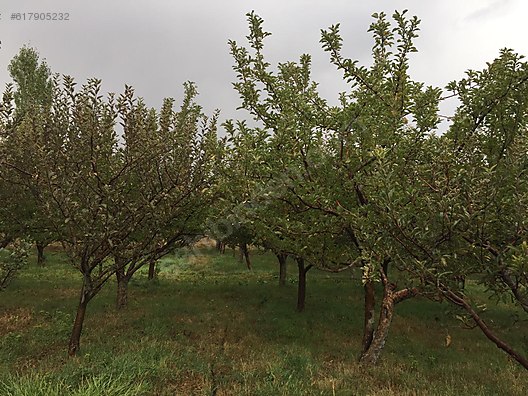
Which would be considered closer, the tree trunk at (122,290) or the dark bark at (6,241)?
the dark bark at (6,241)

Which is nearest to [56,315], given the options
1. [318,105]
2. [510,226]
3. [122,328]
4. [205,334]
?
[122,328]

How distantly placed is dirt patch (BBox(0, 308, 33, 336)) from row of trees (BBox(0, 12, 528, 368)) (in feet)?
19.2

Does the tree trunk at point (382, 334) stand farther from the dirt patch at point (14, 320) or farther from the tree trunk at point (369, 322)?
the dirt patch at point (14, 320)

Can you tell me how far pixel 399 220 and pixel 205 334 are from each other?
486 inches

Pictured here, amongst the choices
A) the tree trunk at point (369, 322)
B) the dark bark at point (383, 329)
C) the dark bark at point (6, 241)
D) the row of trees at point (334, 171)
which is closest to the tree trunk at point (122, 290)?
the dark bark at point (6, 241)

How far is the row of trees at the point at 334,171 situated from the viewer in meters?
6.74

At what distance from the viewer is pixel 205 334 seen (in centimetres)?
1611

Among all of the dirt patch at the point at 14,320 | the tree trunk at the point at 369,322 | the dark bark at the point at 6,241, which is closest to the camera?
the tree trunk at the point at 369,322

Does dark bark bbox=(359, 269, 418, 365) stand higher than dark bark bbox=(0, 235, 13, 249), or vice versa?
dark bark bbox=(0, 235, 13, 249)

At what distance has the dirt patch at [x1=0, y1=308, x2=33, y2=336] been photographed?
50.1ft

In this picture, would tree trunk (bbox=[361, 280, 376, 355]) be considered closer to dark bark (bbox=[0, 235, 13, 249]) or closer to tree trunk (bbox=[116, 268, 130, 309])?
tree trunk (bbox=[116, 268, 130, 309])

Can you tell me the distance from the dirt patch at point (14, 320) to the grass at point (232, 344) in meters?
A: 0.04

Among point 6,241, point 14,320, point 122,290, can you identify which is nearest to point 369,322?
point 122,290

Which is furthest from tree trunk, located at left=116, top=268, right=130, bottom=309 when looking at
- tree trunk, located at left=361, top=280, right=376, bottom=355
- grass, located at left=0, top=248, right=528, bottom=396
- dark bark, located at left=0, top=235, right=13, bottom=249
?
tree trunk, located at left=361, top=280, right=376, bottom=355
